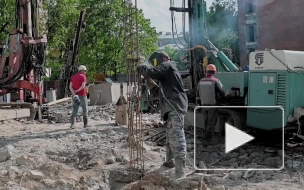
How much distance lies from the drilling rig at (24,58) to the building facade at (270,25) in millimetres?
22391

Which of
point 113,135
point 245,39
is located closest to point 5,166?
point 113,135

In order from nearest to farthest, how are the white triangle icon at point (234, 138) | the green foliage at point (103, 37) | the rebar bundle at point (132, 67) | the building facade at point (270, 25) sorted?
the rebar bundle at point (132, 67) < the white triangle icon at point (234, 138) < the green foliage at point (103, 37) < the building facade at point (270, 25)

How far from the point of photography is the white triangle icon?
8781 millimetres

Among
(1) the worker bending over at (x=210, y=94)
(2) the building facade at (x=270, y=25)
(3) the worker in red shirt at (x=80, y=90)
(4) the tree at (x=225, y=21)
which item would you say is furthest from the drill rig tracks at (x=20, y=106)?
(4) the tree at (x=225, y=21)

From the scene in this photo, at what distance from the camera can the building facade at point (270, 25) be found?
3275 cm

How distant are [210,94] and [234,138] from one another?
3.88 feet

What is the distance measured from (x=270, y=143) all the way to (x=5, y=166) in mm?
5563

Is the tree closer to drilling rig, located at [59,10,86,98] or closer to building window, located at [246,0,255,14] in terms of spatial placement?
building window, located at [246,0,255,14]

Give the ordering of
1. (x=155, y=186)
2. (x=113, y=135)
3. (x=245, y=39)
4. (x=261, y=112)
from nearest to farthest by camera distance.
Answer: (x=155, y=186)
(x=261, y=112)
(x=113, y=135)
(x=245, y=39)

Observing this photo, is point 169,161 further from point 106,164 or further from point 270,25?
point 270,25

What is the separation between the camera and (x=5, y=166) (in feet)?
24.1

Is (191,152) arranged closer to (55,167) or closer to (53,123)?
(55,167)

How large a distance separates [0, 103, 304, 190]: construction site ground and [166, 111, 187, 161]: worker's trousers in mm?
402
